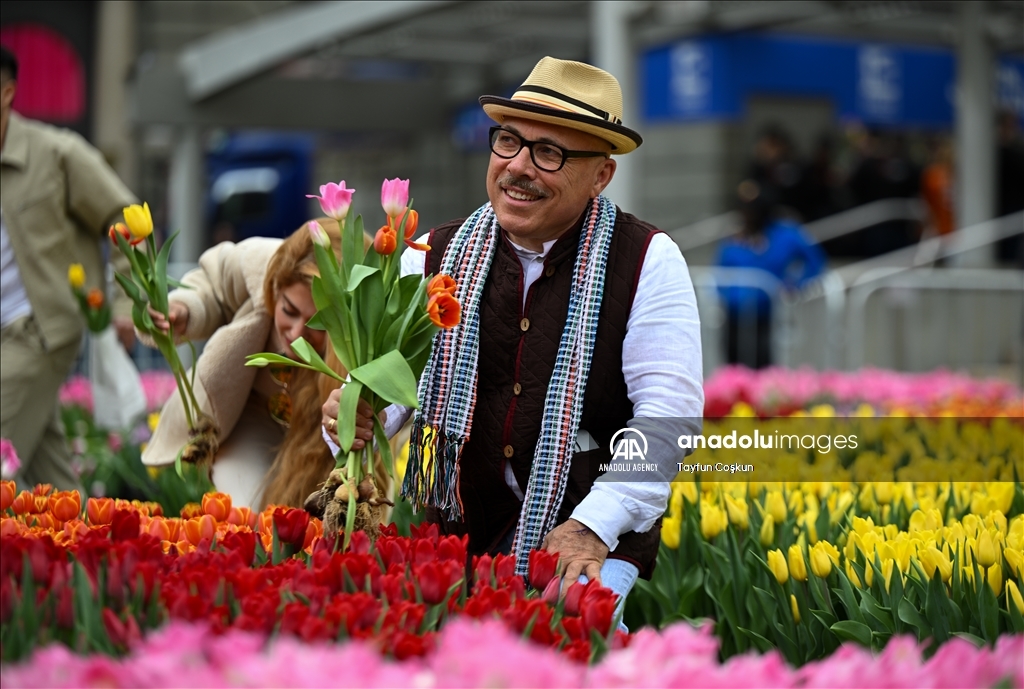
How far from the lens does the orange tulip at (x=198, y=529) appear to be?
305 cm

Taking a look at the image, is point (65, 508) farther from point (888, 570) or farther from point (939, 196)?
point (939, 196)

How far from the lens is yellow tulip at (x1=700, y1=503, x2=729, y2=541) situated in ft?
13.3

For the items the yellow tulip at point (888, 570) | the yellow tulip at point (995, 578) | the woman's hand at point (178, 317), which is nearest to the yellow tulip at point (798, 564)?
the yellow tulip at point (888, 570)

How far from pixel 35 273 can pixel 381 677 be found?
139 inches

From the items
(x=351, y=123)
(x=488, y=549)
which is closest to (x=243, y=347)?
(x=488, y=549)

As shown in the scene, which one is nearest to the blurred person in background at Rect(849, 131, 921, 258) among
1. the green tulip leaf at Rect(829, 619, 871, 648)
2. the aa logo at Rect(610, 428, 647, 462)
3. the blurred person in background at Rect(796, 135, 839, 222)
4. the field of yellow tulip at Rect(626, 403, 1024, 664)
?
the blurred person in background at Rect(796, 135, 839, 222)

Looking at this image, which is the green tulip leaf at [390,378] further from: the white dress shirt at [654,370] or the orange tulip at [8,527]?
the orange tulip at [8,527]

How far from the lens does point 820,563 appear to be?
348 centimetres

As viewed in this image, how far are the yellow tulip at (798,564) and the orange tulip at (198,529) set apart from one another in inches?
55.5

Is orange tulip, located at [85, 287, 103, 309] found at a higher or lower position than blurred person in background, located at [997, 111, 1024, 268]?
lower

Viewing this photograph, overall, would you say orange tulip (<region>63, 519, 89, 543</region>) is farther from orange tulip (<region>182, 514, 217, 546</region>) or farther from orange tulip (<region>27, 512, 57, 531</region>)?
orange tulip (<region>182, 514, 217, 546</region>)

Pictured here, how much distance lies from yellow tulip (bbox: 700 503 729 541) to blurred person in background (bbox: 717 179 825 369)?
607 cm

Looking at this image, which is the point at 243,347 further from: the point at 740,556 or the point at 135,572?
the point at 135,572

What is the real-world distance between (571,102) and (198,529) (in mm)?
1257
